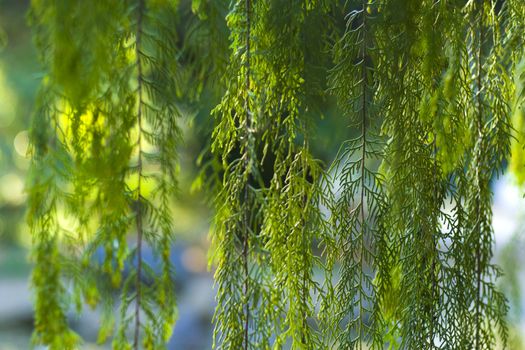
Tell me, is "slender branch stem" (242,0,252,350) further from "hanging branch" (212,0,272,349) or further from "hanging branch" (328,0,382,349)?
"hanging branch" (328,0,382,349)

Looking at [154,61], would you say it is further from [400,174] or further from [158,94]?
[400,174]

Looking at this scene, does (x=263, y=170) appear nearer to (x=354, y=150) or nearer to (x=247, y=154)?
A: (x=247, y=154)

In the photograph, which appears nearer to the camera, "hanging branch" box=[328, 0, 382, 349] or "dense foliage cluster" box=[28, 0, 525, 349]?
"dense foliage cluster" box=[28, 0, 525, 349]

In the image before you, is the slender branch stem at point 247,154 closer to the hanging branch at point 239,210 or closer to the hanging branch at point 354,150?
the hanging branch at point 239,210

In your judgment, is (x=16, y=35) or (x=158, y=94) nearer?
(x=158, y=94)

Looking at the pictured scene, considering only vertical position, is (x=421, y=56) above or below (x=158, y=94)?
above

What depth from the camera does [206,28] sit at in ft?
3.14

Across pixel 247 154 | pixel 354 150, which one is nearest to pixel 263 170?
pixel 247 154

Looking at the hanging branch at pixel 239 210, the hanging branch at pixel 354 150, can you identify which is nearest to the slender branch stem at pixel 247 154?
the hanging branch at pixel 239 210

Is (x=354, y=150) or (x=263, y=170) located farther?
(x=354, y=150)

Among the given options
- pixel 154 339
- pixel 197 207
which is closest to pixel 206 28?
pixel 154 339

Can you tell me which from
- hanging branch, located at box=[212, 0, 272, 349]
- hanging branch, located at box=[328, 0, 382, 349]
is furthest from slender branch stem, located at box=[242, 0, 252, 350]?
hanging branch, located at box=[328, 0, 382, 349]

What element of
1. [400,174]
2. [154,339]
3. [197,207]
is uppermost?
[197,207]

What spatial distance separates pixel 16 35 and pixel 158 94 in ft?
13.1
